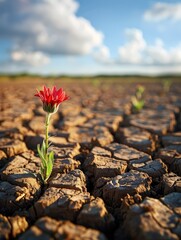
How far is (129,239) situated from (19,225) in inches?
23.4

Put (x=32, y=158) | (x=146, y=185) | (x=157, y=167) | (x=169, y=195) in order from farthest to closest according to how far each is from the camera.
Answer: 1. (x=32, y=158)
2. (x=157, y=167)
3. (x=146, y=185)
4. (x=169, y=195)

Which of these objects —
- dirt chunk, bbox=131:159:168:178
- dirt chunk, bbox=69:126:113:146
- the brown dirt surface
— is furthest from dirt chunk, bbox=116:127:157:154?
dirt chunk, bbox=131:159:168:178

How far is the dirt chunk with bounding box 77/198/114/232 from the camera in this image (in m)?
1.52

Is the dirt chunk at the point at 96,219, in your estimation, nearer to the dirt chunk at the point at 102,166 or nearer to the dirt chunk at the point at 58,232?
the dirt chunk at the point at 58,232

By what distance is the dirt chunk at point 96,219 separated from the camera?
1.52 meters

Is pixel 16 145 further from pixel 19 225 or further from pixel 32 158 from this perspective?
pixel 19 225

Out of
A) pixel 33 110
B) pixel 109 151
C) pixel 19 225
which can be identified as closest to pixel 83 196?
pixel 19 225

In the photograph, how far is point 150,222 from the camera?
1.43m

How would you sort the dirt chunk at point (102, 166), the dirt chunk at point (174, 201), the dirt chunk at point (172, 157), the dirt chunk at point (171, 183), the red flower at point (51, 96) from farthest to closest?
the dirt chunk at point (172, 157), the dirt chunk at point (102, 166), the dirt chunk at point (171, 183), the red flower at point (51, 96), the dirt chunk at point (174, 201)

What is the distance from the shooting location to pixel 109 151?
107 inches

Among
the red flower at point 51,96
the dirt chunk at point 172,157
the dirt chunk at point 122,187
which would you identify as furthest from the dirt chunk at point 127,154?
the red flower at point 51,96

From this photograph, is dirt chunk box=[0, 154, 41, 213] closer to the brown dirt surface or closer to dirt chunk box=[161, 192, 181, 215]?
the brown dirt surface

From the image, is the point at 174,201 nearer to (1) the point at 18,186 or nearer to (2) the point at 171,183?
(2) the point at 171,183

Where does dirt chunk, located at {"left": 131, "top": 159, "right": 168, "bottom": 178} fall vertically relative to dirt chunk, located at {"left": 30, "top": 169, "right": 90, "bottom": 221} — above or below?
above
